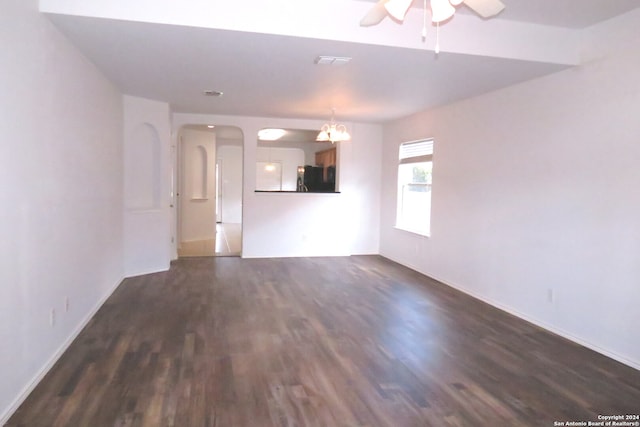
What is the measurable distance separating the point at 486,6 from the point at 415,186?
184 inches

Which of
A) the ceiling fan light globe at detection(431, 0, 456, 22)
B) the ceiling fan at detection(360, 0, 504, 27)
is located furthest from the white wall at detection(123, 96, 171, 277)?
the ceiling fan light globe at detection(431, 0, 456, 22)

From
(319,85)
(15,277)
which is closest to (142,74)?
(319,85)

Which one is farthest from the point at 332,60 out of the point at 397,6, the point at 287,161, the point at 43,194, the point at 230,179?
the point at 230,179

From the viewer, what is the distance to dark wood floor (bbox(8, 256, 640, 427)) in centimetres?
243

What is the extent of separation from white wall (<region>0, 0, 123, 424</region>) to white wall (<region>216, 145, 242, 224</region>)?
27.8ft

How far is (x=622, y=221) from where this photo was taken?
3.28 m

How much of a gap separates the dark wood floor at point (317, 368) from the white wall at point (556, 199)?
0.34 metres

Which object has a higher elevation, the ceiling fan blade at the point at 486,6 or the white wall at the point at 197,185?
the ceiling fan blade at the point at 486,6

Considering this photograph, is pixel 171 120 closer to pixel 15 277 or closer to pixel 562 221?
pixel 15 277

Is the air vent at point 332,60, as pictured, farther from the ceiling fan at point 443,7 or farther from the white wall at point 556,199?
the white wall at point 556,199

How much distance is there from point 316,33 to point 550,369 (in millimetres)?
3004

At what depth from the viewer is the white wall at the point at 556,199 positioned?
326 cm

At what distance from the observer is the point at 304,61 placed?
364 cm

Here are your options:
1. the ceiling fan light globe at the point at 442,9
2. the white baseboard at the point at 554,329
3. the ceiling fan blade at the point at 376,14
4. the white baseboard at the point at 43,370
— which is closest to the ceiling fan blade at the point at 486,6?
the ceiling fan light globe at the point at 442,9
